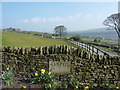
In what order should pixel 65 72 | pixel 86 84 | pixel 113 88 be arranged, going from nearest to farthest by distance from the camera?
pixel 113 88, pixel 86 84, pixel 65 72

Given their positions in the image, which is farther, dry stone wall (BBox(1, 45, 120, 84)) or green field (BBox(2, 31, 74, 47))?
green field (BBox(2, 31, 74, 47))

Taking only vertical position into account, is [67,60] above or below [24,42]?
below

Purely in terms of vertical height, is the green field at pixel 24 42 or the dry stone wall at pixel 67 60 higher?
the green field at pixel 24 42

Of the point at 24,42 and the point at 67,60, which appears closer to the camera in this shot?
the point at 67,60

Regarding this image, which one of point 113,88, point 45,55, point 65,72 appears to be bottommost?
point 113,88

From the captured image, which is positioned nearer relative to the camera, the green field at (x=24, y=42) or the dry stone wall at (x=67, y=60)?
the dry stone wall at (x=67, y=60)

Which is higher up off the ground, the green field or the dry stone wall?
the green field

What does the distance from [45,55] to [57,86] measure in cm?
149

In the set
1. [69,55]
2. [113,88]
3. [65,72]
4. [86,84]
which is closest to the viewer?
[113,88]

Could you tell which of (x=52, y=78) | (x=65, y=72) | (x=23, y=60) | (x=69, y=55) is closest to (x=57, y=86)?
(x=52, y=78)

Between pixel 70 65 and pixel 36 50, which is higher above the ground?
pixel 36 50

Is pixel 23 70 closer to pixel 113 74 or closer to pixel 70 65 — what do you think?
pixel 70 65

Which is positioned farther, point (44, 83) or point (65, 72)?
point (65, 72)

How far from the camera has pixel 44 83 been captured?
4.58m
